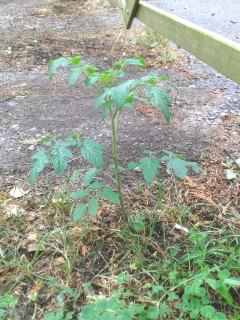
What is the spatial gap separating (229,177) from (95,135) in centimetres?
80

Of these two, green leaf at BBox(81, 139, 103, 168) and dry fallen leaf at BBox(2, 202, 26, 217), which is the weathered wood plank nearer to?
green leaf at BBox(81, 139, 103, 168)

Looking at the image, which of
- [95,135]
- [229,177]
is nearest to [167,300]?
[229,177]

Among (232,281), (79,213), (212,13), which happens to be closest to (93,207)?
(79,213)

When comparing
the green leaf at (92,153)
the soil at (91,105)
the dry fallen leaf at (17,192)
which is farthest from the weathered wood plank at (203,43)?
the dry fallen leaf at (17,192)

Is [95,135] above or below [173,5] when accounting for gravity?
below

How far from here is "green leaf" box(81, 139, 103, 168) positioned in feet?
4.12

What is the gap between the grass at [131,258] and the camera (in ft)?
4.14

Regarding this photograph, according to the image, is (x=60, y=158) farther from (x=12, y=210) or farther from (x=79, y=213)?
(x=12, y=210)

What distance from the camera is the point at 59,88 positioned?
282cm

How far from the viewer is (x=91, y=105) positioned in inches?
100

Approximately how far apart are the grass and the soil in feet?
1.15

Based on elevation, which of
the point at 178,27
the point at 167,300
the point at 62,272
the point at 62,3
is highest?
the point at 178,27

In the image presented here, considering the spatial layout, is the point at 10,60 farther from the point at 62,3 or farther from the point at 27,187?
the point at 62,3

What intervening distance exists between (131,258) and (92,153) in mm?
459
